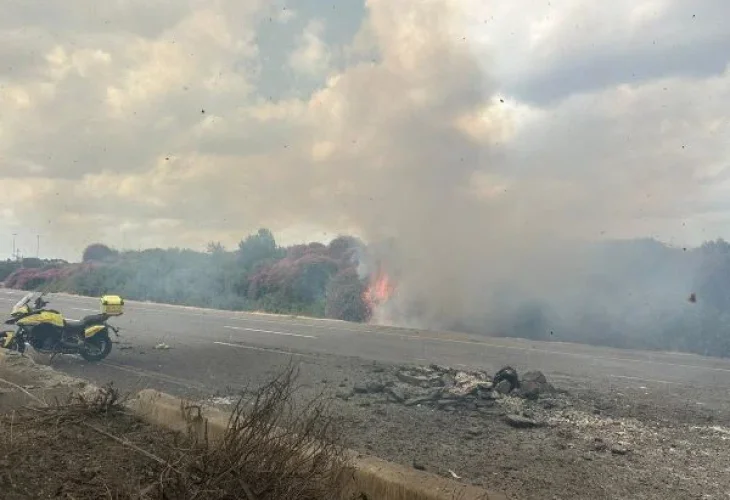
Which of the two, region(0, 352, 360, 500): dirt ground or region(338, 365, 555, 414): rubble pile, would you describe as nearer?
region(0, 352, 360, 500): dirt ground

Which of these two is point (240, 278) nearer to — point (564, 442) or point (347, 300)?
point (347, 300)

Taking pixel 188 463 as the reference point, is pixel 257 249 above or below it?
above

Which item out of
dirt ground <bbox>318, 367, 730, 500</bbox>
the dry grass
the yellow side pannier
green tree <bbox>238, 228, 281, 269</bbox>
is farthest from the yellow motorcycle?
green tree <bbox>238, 228, 281, 269</bbox>

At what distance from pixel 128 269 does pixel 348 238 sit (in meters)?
17.7

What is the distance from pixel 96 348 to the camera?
13844 mm

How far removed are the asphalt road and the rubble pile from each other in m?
2.53

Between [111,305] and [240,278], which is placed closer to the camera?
[111,305]

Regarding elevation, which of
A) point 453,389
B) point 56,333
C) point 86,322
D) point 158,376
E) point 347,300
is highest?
point 347,300

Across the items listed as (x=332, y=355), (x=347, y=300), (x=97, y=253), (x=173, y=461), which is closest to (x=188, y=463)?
(x=173, y=461)

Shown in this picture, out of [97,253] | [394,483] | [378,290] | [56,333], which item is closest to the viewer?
[394,483]

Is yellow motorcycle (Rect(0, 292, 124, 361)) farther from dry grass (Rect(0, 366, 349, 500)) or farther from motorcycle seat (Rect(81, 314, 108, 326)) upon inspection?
dry grass (Rect(0, 366, 349, 500))

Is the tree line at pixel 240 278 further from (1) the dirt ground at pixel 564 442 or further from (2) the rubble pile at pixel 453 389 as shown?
(1) the dirt ground at pixel 564 442

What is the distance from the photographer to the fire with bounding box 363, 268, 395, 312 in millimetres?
29719

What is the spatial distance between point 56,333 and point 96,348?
844mm
